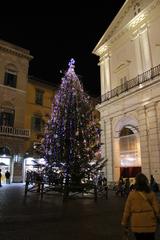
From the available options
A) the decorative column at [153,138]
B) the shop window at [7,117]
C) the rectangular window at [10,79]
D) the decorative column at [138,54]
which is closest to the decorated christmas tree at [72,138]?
the decorative column at [153,138]

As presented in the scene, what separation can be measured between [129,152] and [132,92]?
504 cm

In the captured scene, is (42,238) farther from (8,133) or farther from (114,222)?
(8,133)

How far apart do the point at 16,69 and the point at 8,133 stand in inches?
338

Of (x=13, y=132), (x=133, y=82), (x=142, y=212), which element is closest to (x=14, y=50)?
(x=13, y=132)

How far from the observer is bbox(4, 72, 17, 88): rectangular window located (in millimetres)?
30177

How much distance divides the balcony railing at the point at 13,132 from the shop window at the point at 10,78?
5548mm

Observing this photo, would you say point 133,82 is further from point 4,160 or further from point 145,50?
point 4,160

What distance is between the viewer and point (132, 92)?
2000 cm

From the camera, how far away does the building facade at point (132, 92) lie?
59.8 feet

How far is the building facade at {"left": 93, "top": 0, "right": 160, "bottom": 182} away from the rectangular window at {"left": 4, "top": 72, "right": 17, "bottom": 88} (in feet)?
39.2

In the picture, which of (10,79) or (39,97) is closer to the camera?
(10,79)

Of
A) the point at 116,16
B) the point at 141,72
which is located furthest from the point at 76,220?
the point at 116,16

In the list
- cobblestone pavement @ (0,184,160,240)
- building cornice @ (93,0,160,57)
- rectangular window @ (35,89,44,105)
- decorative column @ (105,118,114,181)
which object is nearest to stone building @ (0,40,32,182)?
rectangular window @ (35,89,44,105)

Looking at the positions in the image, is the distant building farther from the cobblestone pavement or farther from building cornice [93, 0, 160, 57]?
the cobblestone pavement
